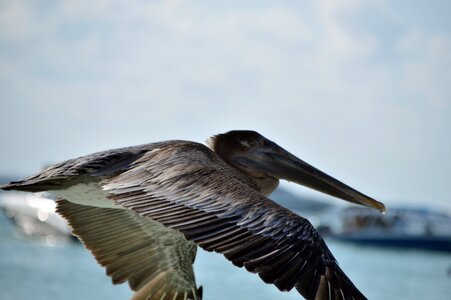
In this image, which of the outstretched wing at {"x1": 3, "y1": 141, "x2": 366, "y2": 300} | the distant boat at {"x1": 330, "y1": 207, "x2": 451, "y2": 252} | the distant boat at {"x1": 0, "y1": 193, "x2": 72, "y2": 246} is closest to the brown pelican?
the outstretched wing at {"x1": 3, "y1": 141, "x2": 366, "y2": 300}

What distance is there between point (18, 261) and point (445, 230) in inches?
547

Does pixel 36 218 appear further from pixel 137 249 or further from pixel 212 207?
pixel 212 207

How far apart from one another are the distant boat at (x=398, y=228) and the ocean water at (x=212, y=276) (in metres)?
0.48

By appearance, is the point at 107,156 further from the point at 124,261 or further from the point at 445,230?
the point at 445,230

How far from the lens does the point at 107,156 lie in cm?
673

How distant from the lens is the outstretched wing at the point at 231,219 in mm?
5078

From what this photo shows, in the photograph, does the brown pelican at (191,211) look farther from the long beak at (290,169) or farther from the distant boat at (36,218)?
the distant boat at (36,218)

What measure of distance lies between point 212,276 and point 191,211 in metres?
15.0

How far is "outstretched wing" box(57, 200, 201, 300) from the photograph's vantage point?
740 cm

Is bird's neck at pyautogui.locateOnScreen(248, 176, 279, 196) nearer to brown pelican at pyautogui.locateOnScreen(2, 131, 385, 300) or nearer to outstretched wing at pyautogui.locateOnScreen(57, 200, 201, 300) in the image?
brown pelican at pyautogui.locateOnScreen(2, 131, 385, 300)

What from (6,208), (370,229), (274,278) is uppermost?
(274,278)

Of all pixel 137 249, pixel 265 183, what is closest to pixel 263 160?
pixel 265 183

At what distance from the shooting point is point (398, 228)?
29.9 meters

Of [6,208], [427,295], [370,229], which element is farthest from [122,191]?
[370,229]
